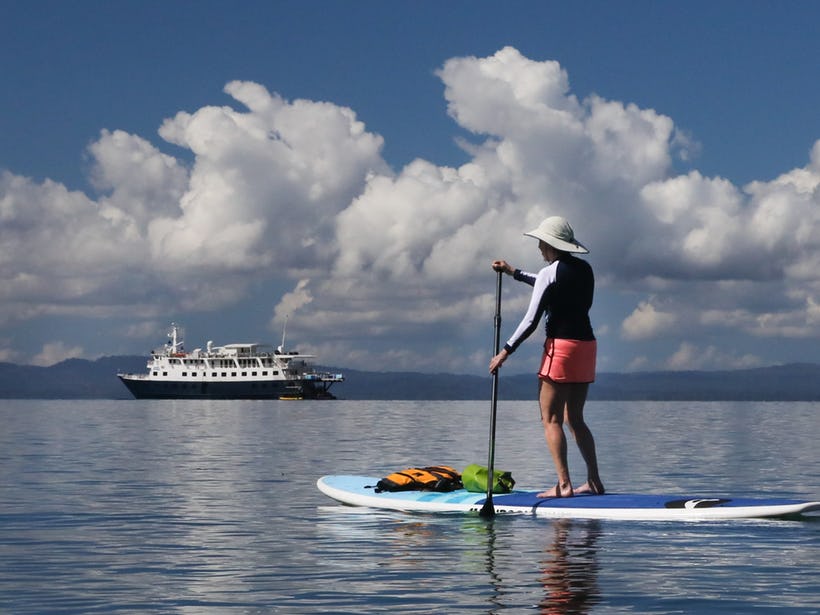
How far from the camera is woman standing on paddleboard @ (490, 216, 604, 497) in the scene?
1196cm

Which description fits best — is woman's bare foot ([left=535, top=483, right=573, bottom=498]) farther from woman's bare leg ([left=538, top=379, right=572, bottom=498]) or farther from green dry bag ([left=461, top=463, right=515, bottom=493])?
green dry bag ([left=461, top=463, right=515, bottom=493])

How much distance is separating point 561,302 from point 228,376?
142 metres

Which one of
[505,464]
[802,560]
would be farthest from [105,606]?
[505,464]

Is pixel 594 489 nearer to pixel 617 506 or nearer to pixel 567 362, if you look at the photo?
pixel 617 506

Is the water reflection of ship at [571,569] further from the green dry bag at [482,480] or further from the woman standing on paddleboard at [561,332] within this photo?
the green dry bag at [482,480]

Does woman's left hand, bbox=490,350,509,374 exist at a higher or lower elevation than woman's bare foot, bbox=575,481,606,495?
higher

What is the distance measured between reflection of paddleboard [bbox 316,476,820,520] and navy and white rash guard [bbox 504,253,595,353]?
174 cm

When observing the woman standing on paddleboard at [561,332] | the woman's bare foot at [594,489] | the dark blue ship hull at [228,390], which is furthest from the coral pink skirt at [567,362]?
the dark blue ship hull at [228,390]

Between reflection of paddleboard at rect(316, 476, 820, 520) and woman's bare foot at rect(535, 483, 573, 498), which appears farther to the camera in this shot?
woman's bare foot at rect(535, 483, 573, 498)

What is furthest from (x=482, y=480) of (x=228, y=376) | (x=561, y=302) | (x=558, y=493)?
(x=228, y=376)

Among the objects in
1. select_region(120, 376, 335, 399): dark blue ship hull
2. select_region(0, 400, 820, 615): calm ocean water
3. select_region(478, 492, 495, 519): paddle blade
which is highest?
select_region(120, 376, 335, 399): dark blue ship hull

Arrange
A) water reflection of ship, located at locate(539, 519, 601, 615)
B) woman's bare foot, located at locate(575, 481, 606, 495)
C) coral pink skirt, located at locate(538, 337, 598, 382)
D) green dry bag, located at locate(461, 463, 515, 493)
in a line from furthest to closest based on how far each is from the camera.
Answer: green dry bag, located at locate(461, 463, 515, 493), woman's bare foot, located at locate(575, 481, 606, 495), coral pink skirt, located at locate(538, 337, 598, 382), water reflection of ship, located at locate(539, 519, 601, 615)

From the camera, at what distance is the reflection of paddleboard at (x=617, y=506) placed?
38.8ft

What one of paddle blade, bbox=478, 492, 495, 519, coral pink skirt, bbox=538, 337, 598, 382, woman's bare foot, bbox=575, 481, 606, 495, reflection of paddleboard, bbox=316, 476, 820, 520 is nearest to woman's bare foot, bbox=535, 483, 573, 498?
reflection of paddleboard, bbox=316, 476, 820, 520
